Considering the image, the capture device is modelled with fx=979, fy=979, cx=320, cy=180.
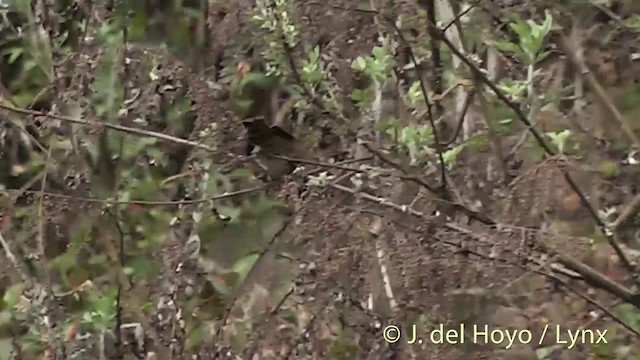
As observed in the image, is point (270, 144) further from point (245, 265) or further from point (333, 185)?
point (245, 265)

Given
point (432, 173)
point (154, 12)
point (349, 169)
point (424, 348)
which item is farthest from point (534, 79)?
point (154, 12)

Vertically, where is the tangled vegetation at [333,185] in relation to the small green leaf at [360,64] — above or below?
below

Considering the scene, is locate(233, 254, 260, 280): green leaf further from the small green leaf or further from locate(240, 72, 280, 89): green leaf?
the small green leaf

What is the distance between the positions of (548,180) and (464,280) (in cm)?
18

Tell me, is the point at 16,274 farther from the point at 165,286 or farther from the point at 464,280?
the point at 464,280

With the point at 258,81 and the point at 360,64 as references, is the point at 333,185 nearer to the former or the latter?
the point at 360,64

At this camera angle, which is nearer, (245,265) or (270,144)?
(270,144)

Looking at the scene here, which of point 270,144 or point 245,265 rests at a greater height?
point 270,144

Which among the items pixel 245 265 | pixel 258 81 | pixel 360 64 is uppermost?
pixel 360 64

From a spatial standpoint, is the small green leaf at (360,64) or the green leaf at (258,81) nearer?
the small green leaf at (360,64)

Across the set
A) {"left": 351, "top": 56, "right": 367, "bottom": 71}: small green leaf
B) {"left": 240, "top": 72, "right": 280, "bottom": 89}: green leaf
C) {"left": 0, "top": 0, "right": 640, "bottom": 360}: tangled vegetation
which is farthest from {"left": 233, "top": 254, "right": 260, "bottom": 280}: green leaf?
{"left": 351, "top": 56, "right": 367, "bottom": 71}: small green leaf

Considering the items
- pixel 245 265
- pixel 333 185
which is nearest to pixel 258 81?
pixel 245 265

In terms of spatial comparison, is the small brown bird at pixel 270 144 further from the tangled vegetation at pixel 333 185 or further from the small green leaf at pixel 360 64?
the small green leaf at pixel 360 64

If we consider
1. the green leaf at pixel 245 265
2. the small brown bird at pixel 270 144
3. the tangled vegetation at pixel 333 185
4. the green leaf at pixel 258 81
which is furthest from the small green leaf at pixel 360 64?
the green leaf at pixel 245 265
